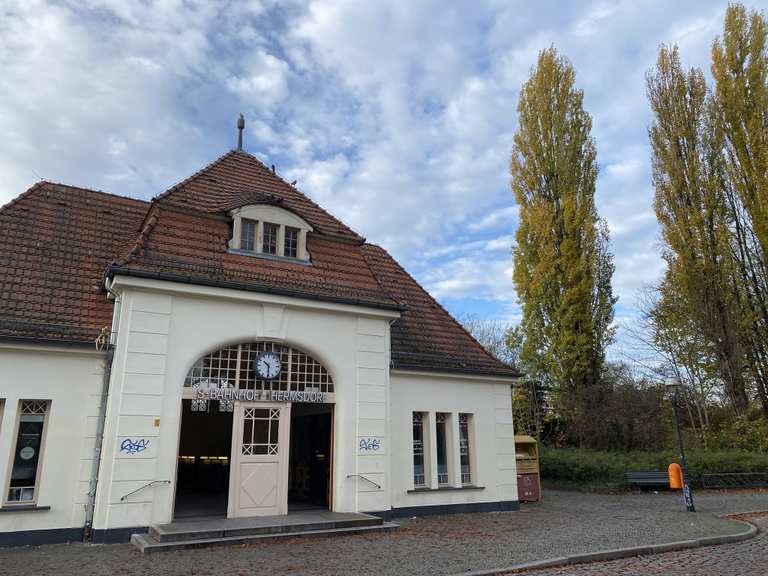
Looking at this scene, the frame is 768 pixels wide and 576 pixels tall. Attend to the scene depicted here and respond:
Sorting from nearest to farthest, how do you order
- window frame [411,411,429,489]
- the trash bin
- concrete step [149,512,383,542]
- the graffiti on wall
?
1. concrete step [149,512,383,542]
2. the graffiti on wall
3. window frame [411,411,429,489]
4. the trash bin

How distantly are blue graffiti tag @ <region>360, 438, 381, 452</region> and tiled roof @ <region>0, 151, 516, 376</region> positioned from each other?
84.8 inches

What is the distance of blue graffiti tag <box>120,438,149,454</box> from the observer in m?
9.91

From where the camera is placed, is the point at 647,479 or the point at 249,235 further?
the point at 647,479

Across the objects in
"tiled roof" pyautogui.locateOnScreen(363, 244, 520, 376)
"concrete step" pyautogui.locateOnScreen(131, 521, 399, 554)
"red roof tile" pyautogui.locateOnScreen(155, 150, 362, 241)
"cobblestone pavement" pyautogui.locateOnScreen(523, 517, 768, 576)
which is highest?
"red roof tile" pyautogui.locateOnScreen(155, 150, 362, 241)

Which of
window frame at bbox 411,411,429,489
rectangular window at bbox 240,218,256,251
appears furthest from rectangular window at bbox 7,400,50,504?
window frame at bbox 411,411,429,489

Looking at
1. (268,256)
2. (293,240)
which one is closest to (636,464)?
(293,240)

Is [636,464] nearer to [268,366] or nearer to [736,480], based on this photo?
[736,480]

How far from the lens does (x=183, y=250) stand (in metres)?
11.7

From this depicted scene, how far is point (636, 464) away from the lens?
65.4 feet

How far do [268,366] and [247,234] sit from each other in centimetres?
319

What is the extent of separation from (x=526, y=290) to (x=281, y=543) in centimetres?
1999

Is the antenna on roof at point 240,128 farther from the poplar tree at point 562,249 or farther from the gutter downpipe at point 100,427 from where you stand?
the poplar tree at point 562,249

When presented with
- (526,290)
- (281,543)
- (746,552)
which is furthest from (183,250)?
(526,290)

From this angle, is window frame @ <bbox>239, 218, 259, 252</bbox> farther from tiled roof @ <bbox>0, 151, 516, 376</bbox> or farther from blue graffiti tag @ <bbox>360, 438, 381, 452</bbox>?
blue graffiti tag @ <bbox>360, 438, 381, 452</bbox>
